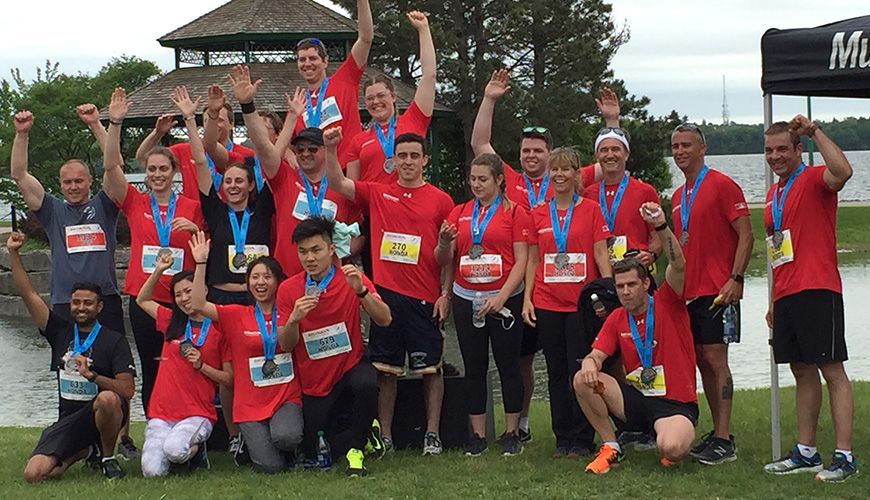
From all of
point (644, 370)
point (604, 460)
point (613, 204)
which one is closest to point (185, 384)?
point (604, 460)

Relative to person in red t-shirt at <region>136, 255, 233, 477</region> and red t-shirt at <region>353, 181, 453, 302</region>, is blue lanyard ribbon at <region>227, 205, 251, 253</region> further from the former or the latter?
red t-shirt at <region>353, 181, 453, 302</region>

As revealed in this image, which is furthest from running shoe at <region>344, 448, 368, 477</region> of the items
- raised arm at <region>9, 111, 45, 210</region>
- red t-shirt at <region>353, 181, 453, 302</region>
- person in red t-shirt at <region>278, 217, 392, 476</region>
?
raised arm at <region>9, 111, 45, 210</region>

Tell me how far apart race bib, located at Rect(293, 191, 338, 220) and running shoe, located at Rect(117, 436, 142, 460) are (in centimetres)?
201

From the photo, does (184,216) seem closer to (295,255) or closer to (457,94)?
(295,255)

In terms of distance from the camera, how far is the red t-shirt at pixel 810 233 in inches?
247

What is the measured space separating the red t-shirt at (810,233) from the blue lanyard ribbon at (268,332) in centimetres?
294

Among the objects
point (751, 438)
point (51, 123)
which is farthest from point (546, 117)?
point (751, 438)

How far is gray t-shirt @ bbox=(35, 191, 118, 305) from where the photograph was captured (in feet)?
24.5

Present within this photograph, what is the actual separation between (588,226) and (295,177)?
6.10 ft

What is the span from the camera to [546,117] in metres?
27.8

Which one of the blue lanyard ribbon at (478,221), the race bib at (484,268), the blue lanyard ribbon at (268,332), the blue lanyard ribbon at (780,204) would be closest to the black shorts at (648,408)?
the race bib at (484,268)

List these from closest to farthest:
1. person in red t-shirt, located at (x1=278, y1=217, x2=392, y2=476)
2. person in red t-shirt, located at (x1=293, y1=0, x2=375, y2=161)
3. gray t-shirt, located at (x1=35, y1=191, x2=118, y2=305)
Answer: person in red t-shirt, located at (x1=278, y1=217, x2=392, y2=476) < gray t-shirt, located at (x1=35, y1=191, x2=118, y2=305) < person in red t-shirt, located at (x1=293, y1=0, x2=375, y2=161)

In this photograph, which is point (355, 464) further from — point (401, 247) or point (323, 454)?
point (401, 247)

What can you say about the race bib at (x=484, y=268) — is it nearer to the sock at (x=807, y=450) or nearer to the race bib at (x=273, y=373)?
the race bib at (x=273, y=373)
